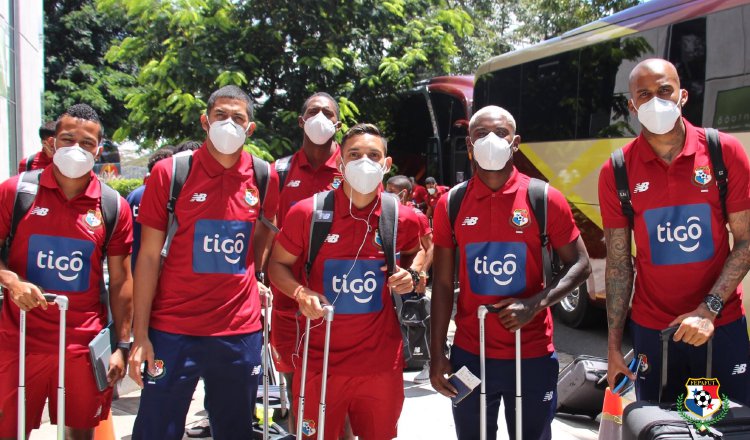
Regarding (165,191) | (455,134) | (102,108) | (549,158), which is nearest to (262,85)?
(455,134)

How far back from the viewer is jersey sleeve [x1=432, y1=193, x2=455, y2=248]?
3.38 meters

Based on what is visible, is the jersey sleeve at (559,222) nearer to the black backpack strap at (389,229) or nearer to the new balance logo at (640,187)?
the new balance logo at (640,187)

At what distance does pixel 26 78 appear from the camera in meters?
11.0

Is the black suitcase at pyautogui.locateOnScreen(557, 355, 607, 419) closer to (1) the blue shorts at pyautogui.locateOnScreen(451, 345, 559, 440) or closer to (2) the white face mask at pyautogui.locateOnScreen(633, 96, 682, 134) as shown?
(1) the blue shorts at pyautogui.locateOnScreen(451, 345, 559, 440)

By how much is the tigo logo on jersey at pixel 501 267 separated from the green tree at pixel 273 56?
8399 millimetres

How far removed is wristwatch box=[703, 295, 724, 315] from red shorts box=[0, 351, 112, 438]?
111 inches

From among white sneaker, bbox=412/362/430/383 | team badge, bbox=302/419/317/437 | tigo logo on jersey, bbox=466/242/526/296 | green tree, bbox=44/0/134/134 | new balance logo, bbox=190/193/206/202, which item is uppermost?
green tree, bbox=44/0/134/134

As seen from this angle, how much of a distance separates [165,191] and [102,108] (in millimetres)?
23033

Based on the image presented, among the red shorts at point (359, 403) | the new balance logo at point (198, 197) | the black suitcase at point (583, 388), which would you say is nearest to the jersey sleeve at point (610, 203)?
the red shorts at point (359, 403)

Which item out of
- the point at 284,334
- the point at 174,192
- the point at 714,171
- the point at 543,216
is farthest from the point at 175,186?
the point at 714,171

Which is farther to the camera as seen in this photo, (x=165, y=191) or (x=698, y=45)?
(x=698, y=45)

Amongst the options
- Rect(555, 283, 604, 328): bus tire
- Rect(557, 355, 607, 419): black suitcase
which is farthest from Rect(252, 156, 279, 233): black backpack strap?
Rect(555, 283, 604, 328): bus tire

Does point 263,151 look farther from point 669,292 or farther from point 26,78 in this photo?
point 669,292

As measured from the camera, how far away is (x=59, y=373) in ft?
10.7
